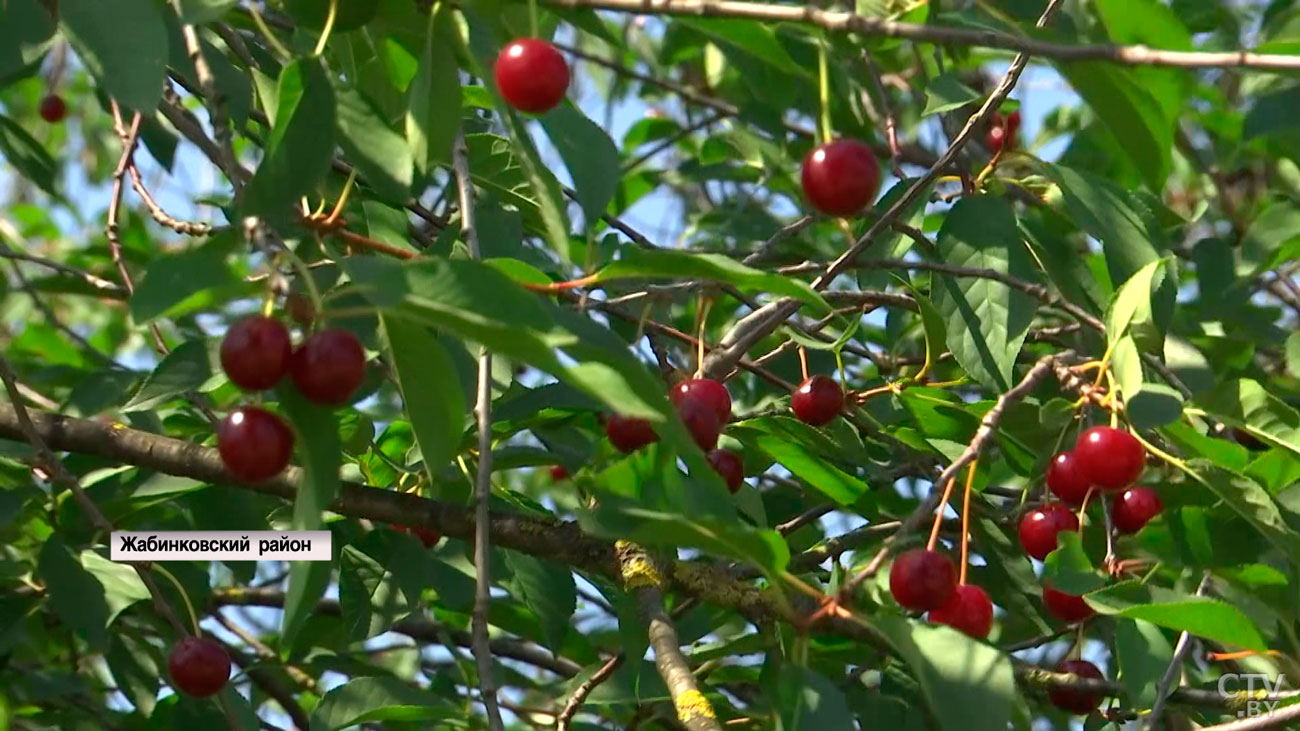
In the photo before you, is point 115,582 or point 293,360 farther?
point 115,582

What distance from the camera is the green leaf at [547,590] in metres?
1.77

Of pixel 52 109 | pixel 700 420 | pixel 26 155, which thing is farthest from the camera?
pixel 52 109

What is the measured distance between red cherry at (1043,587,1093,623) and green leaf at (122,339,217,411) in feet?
3.18

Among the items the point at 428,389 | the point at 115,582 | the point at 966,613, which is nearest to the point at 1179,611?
the point at 966,613

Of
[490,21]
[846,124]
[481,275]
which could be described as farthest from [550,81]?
[846,124]

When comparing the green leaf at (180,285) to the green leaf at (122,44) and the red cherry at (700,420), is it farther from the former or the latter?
the red cherry at (700,420)

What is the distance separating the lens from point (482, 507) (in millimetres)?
1328

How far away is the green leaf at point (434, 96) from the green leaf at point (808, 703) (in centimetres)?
55

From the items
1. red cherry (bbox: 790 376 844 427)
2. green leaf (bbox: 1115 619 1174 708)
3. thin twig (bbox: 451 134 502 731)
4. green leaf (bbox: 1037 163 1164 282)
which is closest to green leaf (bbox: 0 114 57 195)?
thin twig (bbox: 451 134 502 731)

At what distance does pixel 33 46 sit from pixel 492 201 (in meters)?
0.61

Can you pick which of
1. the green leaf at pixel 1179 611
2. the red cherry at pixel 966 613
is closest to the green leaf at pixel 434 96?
the red cherry at pixel 966 613

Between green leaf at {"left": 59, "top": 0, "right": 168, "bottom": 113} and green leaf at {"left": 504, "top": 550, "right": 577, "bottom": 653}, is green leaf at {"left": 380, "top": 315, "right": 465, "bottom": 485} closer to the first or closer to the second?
green leaf at {"left": 59, "top": 0, "right": 168, "bottom": 113}

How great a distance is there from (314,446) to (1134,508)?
935 millimetres

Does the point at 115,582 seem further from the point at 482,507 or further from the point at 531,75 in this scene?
the point at 531,75
